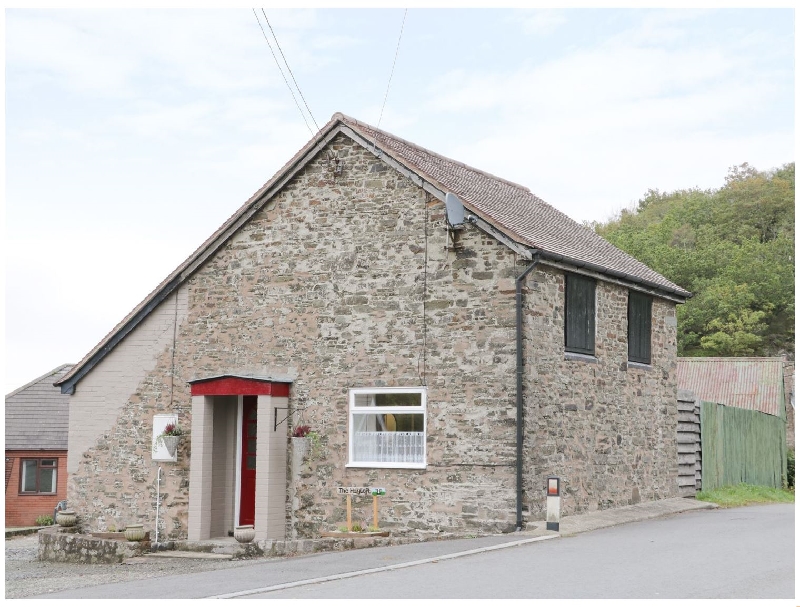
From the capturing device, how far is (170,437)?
67.3 ft

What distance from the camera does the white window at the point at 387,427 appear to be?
1866 cm

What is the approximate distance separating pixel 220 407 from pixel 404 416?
3860 mm

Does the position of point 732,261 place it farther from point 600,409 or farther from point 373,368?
point 373,368

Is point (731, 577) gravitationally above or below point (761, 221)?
below

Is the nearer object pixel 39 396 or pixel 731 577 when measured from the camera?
pixel 731 577

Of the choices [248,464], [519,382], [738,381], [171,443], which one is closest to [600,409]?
[519,382]

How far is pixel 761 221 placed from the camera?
6475cm

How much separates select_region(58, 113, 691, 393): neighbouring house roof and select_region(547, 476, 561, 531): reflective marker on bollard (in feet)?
12.2

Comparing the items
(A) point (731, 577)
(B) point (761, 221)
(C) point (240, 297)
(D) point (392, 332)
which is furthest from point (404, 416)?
(B) point (761, 221)

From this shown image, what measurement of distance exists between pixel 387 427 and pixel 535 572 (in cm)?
649

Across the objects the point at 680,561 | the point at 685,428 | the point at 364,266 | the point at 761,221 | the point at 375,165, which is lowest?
the point at 680,561

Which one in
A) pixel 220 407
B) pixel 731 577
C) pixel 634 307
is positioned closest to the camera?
pixel 731 577

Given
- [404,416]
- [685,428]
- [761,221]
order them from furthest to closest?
1. [761,221]
2. [685,428]
3. [404,416]

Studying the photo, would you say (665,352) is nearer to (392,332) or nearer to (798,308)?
(392,332)
